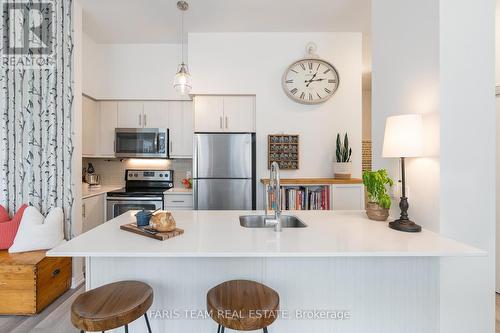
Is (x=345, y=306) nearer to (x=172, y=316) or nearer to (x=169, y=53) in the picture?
(x=172, y=316)

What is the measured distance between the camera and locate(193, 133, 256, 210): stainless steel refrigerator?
123 inches

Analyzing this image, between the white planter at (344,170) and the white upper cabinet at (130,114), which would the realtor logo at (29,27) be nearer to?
the white upper cabinet at (130,114)

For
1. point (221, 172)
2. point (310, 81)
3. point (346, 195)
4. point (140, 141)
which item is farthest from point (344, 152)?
point (140, 141)

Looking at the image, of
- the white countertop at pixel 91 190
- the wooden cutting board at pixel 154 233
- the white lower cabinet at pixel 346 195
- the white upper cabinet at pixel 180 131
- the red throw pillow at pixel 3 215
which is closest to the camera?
the wooden cutting board at pixel 154 233

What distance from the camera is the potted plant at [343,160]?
10.2 feet

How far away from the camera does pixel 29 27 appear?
8.57 feet

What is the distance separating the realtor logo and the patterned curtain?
1cm

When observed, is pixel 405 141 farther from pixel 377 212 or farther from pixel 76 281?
pixel 76 281

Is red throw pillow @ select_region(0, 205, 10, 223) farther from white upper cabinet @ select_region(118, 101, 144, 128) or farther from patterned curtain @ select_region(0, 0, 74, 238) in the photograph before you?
white upper cabinet @ select_region(118, 101, 144, 128)

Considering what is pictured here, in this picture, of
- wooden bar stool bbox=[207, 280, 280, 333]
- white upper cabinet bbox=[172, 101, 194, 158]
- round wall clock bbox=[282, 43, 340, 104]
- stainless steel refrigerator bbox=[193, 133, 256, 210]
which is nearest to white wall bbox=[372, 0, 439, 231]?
wooden bar stool bbox=[207, 280, 280, 333]

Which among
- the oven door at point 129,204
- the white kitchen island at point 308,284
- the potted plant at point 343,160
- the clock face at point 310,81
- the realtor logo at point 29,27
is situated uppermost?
the realtor logo at point 29,27

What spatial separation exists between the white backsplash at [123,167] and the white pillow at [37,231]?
1.47 metres

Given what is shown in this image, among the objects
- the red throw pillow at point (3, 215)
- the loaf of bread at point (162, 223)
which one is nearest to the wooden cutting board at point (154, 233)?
the loaf of bread at point (162, 223)

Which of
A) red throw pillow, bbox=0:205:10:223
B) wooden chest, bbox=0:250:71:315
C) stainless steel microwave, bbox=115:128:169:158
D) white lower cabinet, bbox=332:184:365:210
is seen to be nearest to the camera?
wooden chest, bbox=0:250:71:315
